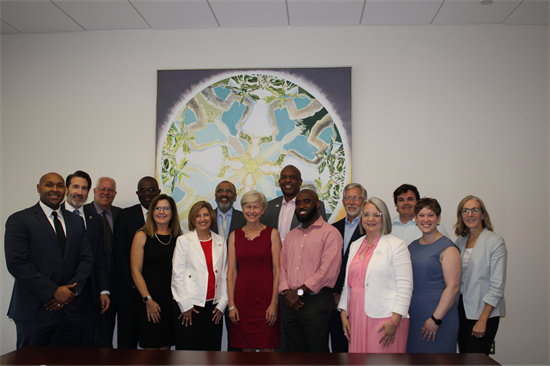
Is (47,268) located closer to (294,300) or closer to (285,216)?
(294,300)

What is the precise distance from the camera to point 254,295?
3.29m

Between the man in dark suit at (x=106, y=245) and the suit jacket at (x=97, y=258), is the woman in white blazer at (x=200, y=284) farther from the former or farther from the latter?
the man in dark suit at (x=106, y=245)

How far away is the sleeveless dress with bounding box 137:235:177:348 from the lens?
335cm

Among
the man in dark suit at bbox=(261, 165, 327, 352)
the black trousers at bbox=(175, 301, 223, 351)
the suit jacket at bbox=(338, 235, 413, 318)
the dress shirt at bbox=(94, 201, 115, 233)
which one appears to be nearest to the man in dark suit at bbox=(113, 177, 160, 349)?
the dress shirt at bbox=(94, 201, 115, 233)

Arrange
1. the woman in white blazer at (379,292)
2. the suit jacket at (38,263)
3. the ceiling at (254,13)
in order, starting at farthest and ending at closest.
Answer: the ceiling at (254,13)
the suit jacket at (38,263)
the woman in white blazer at (379,292)

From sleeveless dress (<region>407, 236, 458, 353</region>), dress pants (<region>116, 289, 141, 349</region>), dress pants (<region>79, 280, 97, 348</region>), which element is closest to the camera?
sleeveless dress (<region>407, 236, 458, 353</region>)

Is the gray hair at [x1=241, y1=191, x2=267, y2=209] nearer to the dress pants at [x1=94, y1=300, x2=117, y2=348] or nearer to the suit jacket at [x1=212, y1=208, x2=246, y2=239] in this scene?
the suit jacket at [x1=212, y1=208, x2=246, y2=239]

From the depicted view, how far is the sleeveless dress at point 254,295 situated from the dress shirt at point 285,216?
52 centimetres

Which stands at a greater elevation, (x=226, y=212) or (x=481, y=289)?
(x=226, y=212)

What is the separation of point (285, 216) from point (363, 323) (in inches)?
56.2

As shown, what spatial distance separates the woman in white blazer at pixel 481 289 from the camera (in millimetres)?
3043

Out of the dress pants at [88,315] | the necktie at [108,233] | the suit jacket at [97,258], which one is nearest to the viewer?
the dress pants at [88,315]

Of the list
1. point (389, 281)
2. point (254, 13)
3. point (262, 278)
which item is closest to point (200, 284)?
point (262, 278)

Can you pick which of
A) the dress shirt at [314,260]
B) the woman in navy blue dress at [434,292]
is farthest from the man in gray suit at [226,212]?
the woman in navy blue dress at [434,292]
